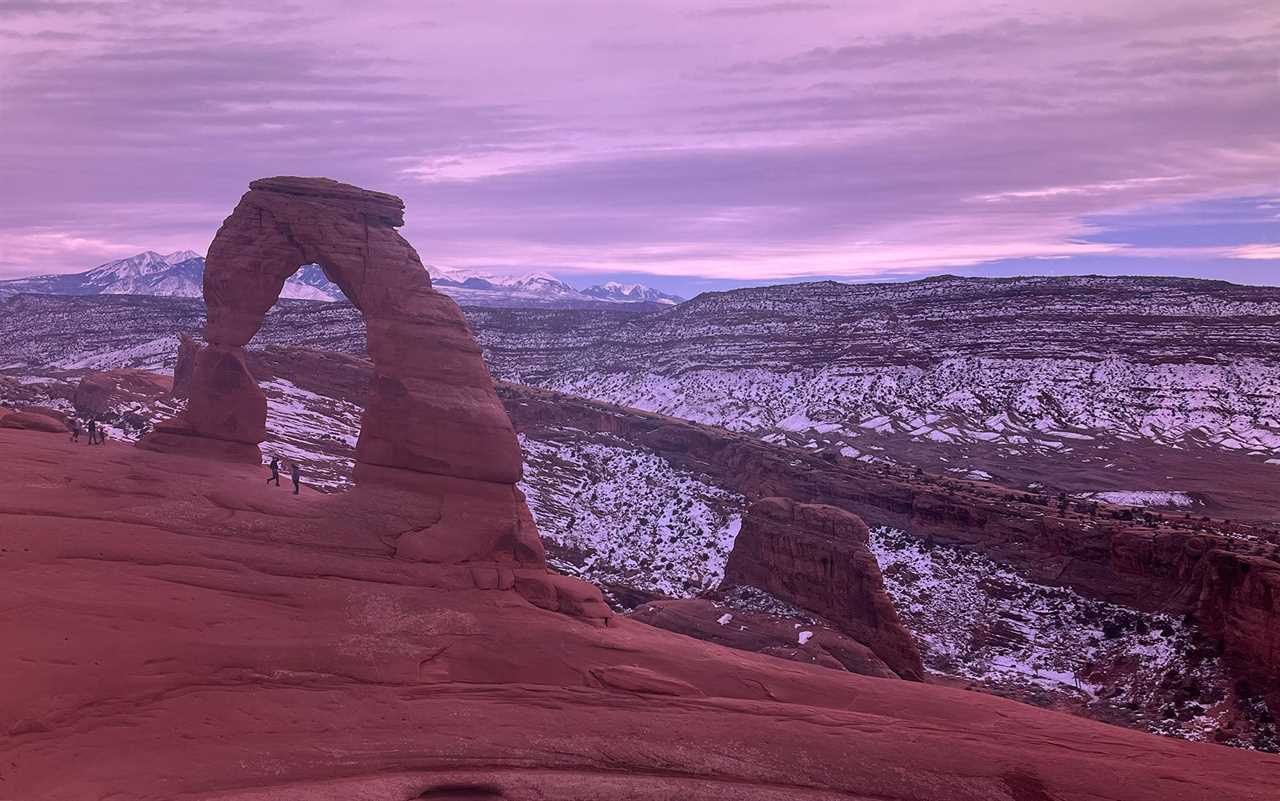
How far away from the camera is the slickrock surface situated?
11.8m

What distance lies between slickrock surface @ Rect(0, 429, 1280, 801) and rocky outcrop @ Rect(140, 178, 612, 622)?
69cm

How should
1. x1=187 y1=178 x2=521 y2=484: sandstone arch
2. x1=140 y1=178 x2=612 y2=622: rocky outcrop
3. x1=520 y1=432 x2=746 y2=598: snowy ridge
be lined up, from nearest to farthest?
1. x1=140 y1=178 x2=612 y2=622: rocky outcrop
2. x1=187 y1=178 x2=521 y2=484: sandstone arch
3. x1=520 y1=432 x2=746 y2=598: snowy ridge

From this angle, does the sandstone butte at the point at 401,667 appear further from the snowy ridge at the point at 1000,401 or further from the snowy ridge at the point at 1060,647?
the snowy ridge at the point at 1000,401

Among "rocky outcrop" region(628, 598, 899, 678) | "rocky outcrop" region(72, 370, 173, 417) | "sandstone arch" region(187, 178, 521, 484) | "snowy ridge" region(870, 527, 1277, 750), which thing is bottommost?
"snowy ridge" region(870, 527, 1277, 750)

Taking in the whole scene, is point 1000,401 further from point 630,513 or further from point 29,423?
point 29,423

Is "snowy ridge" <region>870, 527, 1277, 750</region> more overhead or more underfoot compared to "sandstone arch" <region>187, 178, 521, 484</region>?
more underfoot

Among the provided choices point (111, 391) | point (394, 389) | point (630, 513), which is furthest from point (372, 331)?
point (111, 391)

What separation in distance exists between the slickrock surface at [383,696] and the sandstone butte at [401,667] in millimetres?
49

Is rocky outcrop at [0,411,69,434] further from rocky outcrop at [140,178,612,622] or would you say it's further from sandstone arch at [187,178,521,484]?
sandstone arch at [187,178,521,484]

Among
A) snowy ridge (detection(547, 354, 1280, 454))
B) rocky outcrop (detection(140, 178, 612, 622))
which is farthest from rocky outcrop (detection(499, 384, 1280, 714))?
rocky outcrop (detection(140, 178, 612, 622))

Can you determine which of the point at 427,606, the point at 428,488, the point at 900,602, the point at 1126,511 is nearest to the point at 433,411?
the point at 428,488

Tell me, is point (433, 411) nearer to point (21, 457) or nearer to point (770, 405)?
point (21, 457)

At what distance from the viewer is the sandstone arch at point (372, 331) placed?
21.3m

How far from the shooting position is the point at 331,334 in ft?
328
